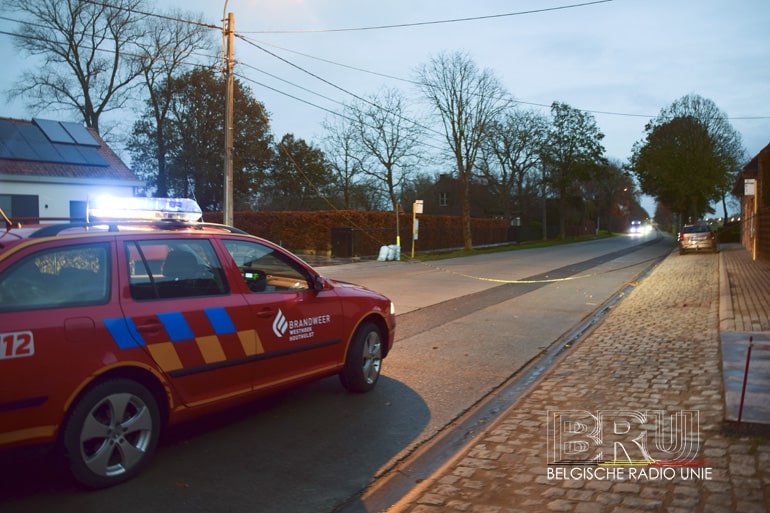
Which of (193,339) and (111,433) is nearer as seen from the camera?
(111,433)

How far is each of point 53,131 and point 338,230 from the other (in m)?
15.1

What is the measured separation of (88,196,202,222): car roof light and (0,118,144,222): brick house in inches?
552

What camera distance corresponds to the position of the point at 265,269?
18.0 ft

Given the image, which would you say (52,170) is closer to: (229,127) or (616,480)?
(229,127)

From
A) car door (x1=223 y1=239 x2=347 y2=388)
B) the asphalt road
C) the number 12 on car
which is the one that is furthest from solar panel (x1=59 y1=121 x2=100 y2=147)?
the number 12 on car

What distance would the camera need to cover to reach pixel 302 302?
17.0 feet

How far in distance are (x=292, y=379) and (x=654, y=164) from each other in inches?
2029

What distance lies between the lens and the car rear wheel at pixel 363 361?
18.9 feet

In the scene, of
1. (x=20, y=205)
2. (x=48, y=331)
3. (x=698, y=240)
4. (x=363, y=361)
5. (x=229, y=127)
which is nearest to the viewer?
(x=48, y=331)

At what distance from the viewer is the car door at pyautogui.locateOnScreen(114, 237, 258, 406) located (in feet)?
13.1

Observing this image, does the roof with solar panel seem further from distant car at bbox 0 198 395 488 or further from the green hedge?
distant car at bbox 0 198 395 488

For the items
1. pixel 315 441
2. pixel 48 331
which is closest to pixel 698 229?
pixel 315 441

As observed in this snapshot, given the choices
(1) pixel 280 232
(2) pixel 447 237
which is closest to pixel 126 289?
(1) pixel 280 232

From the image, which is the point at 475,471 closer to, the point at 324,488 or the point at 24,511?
the point at 324,488
